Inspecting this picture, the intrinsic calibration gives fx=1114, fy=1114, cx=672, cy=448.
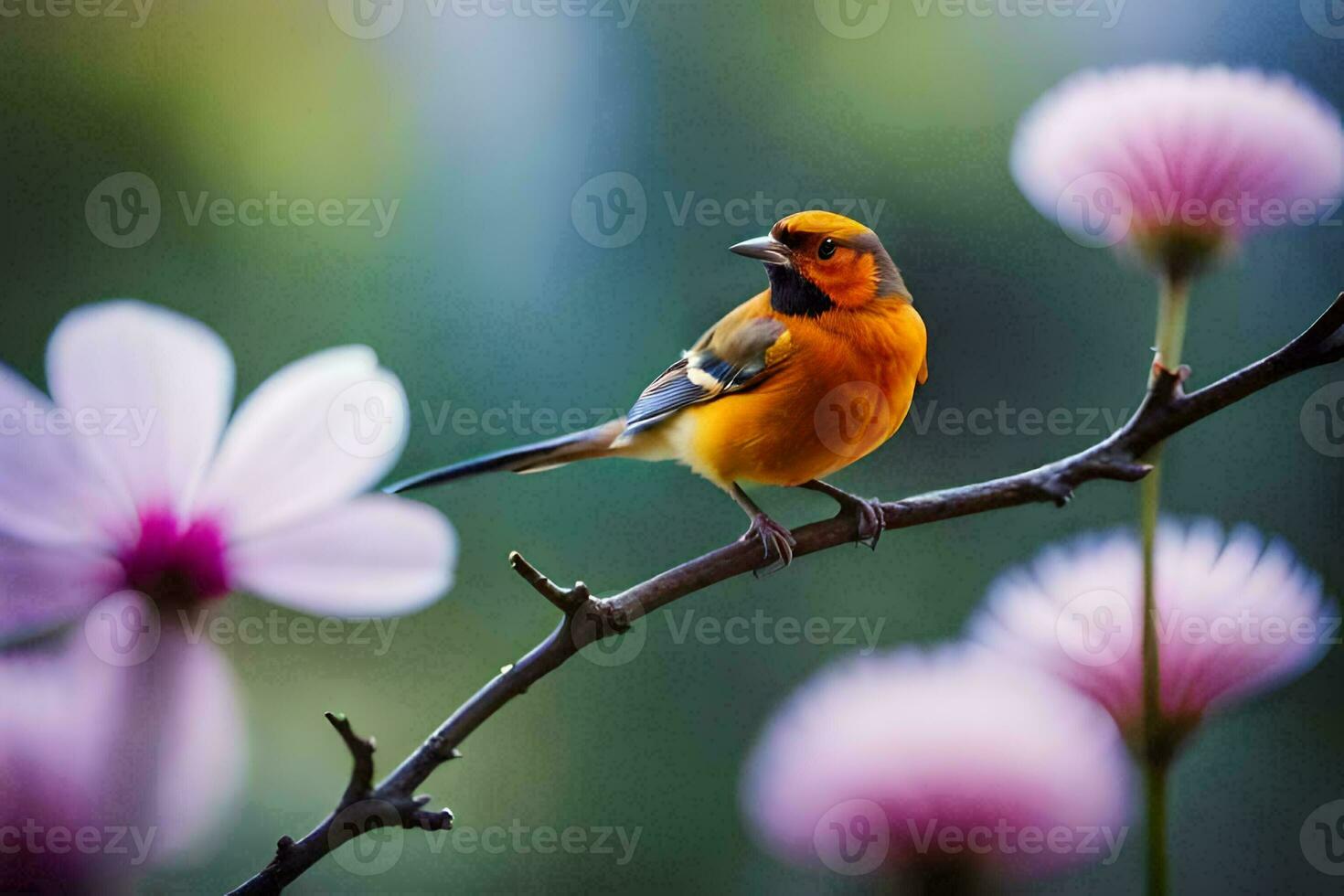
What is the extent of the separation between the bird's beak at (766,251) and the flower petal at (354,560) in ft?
0.99

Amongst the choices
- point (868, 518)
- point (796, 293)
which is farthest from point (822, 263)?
point (868, 518)

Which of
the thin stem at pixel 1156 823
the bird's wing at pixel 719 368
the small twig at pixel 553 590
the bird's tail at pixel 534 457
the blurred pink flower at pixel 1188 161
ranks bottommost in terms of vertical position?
the thin stem at pixel 1156 823

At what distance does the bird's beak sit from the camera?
658 millimetres

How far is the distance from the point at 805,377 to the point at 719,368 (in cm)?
7

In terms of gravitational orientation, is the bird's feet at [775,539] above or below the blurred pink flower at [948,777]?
above

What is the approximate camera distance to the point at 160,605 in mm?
725

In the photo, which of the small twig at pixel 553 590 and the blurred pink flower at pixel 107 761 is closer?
the small twig at pixel 553 590

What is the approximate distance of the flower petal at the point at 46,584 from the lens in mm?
700

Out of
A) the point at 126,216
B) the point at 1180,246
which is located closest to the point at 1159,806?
the point at 1180,246

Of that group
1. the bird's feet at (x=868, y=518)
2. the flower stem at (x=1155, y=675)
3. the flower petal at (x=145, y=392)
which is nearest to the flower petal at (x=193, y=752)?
the flower petal at (x=145, y=392)

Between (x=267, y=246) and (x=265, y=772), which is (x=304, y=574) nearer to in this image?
(x=265, y=772)

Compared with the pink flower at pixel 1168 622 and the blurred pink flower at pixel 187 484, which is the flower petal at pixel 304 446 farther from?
the pink flower at pixel 1168 622

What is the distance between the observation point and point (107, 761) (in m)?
0.72

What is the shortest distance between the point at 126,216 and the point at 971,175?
0.69m
